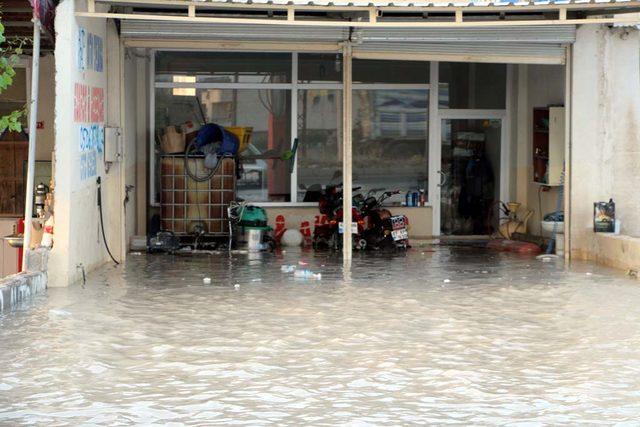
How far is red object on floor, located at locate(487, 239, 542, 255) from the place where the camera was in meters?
18.6

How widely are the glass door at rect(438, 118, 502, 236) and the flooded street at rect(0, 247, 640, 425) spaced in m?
5.07

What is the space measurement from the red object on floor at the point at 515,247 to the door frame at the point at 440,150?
1192 mm

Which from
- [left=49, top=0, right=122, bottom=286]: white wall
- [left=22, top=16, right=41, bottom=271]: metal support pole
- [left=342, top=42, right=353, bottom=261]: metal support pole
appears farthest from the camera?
[left=342, top=42, right=353, bottom=261]: metal support pole

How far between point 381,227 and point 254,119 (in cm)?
296

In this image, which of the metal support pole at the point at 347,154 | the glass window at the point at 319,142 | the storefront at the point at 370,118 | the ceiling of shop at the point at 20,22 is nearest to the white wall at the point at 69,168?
the ceiling of shop at the point at 20,22

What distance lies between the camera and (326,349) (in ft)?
33.4

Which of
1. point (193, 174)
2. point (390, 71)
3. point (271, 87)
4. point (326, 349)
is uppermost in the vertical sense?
point (390, 71)

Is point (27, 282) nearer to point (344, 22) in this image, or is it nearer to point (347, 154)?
point (344, 22)

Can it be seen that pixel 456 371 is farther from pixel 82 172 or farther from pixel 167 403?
pixel 82 172

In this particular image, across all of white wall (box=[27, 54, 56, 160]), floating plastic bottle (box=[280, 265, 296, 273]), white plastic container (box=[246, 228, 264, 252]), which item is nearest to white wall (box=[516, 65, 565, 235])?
white plastic container (box=[246, 228, 264, 252])

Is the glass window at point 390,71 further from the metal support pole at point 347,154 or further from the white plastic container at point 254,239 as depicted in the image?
the metal support pole at point 347,154

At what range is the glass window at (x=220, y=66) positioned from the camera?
Result: 19656 millimetres

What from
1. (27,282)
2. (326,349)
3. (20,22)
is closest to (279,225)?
(20,22)

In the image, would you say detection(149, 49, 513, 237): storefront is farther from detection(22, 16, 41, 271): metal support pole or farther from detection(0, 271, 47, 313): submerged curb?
detection(0, 271, 47, 313): submerged curb
